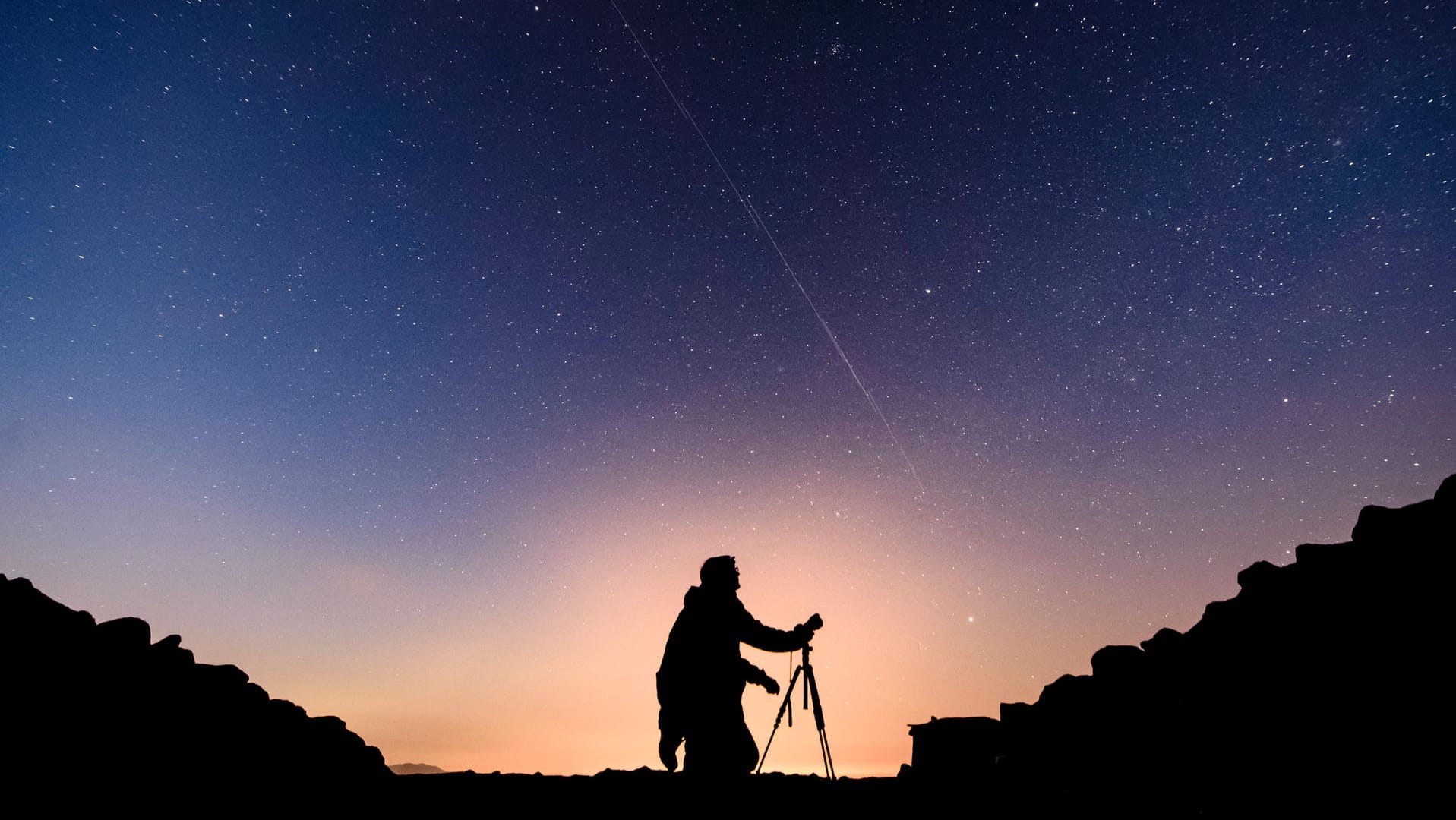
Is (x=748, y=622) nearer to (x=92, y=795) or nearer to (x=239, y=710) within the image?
(x=239, y=710)

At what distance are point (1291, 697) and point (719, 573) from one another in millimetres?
5147

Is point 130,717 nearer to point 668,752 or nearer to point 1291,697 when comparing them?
point 668,752

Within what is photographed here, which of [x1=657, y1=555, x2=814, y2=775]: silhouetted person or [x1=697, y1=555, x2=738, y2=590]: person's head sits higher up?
[x1=697, y1=555, x2=738, y2=590]: person's head

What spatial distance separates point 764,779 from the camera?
21.2 ft

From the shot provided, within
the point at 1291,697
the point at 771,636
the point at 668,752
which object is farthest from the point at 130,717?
the point at 1291,697

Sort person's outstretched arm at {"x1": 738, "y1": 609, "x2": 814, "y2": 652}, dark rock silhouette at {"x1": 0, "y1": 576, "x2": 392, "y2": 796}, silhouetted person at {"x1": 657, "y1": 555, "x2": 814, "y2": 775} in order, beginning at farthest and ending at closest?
person's outstretched arm at {"x1": 738, "y1": 609, "x2": 814, "y2": 652}
silhouetted person at {"x1": 657, "y1": 555, "x2": 814, "y2": 775}
dark rock silhouette at {"x1": 0, "y1": 576, "x2": 392, "y2": 796}

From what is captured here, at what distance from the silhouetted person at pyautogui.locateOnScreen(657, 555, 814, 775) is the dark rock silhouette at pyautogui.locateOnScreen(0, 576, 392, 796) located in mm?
2941

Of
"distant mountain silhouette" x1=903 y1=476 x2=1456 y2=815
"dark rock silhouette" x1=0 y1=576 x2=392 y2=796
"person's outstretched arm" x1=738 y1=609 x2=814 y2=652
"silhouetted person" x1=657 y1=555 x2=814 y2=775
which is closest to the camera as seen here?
"distant mountain silhouette" x1=903 y1=476 x2=1456 y2=815

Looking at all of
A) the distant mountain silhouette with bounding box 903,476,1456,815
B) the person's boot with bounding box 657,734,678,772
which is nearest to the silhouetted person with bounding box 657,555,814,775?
the person's boot with bounding box 657,734,678,772

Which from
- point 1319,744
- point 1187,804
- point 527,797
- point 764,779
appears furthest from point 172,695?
point 1319,744

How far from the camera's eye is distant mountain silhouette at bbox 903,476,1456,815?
8.39ft

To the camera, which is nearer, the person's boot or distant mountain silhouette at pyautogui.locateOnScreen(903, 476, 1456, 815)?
distant mountain silhouette at pyautogui.locateOnScreen(903, 476, 1456, 815)

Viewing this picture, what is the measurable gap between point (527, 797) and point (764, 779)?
7.66 ft

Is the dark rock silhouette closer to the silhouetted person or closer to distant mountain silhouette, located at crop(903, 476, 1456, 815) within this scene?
the silhouetted person
